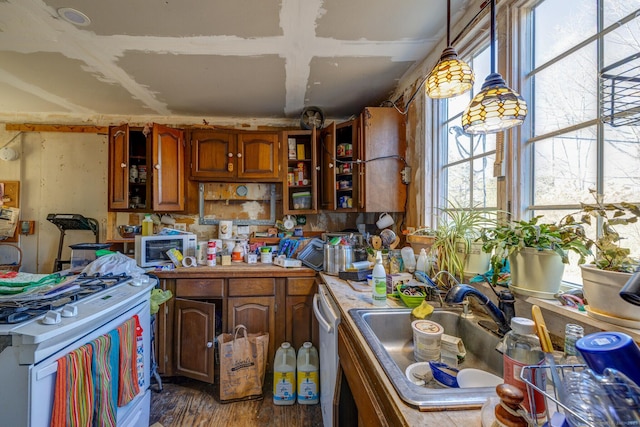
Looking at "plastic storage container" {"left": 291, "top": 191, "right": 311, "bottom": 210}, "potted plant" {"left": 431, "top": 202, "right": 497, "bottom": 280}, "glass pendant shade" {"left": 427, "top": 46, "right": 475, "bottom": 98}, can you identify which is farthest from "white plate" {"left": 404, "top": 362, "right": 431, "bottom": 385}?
"plastic storage container" {"left": 291, "top": 191, "right": 311, "bottom": 210}

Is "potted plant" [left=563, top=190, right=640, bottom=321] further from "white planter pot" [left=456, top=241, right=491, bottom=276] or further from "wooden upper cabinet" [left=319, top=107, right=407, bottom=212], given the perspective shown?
"wooden upper cabinet" [left=319, top=107, right=407, bottom=212]

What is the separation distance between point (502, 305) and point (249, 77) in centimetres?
214

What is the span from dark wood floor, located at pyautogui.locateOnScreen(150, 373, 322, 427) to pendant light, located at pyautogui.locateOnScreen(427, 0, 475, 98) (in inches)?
79.5

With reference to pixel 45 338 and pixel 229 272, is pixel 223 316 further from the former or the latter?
pixel 45 338

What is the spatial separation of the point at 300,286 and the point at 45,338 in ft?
4.81

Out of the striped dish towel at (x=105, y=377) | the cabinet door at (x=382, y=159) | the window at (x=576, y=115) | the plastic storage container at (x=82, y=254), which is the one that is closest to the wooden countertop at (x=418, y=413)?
the window at (x=576, y=115)

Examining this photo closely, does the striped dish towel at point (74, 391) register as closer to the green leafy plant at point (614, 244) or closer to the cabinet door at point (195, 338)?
the cabinet door at point (195, 338)

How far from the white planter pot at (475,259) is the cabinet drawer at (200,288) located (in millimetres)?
1745

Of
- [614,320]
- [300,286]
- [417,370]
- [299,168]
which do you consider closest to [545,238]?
[614,320]

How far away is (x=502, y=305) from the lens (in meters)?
0.92

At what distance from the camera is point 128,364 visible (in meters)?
1.36

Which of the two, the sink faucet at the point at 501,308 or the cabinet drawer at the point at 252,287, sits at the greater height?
the sink faucet at the point at 501,308

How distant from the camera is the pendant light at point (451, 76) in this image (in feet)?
3.29

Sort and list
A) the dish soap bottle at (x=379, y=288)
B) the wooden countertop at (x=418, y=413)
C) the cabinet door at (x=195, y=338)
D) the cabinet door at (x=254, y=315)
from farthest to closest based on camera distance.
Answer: the cabinet door at (x=254, y=315) < the cabinet door at (x=195, y=338) < the dish soap bottle at (x=379, y=288) < the wooden countertop at (x=418, y=413)
